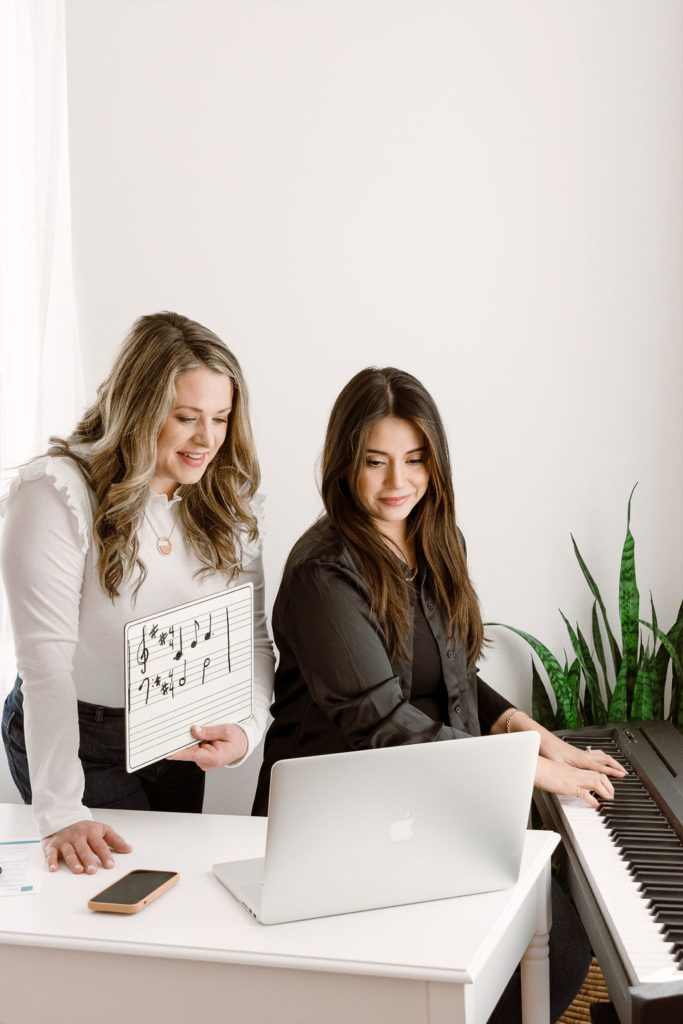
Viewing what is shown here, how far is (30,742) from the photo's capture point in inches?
67.9

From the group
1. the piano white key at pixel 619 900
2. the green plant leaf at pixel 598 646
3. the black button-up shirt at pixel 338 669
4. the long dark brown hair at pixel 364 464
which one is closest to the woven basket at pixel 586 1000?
the green plant leaf at pixel 598 646

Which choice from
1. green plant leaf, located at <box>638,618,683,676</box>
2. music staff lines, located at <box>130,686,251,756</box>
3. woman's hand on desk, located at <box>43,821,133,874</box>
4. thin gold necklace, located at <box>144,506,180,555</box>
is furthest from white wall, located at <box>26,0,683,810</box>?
woman's hand on desk, located at <box>43,821,133,874</box>

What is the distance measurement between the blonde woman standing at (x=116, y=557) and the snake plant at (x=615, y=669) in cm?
105

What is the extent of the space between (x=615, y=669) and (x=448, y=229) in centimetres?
137

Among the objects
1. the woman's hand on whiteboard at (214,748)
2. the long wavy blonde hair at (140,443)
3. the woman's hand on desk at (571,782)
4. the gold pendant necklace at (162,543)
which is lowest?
the woman's hand on desk at (571,782)

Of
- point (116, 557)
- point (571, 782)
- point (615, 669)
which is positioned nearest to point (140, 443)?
point (116, 557)

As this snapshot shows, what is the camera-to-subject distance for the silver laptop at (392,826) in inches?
52.7

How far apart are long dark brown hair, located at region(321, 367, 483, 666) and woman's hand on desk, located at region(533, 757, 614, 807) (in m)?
0.31

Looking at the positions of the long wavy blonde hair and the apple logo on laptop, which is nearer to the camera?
the apple logo on laptop

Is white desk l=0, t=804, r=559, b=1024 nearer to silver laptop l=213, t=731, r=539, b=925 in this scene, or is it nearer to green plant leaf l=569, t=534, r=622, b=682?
silver laptop l=213, t=731, r=539, b=925

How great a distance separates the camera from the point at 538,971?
5.35 feet

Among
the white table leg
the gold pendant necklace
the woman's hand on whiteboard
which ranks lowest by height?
the white table leg

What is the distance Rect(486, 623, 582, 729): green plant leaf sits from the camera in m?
2.73

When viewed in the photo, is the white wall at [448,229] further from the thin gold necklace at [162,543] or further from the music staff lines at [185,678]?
the music staff lines at [185,678]
